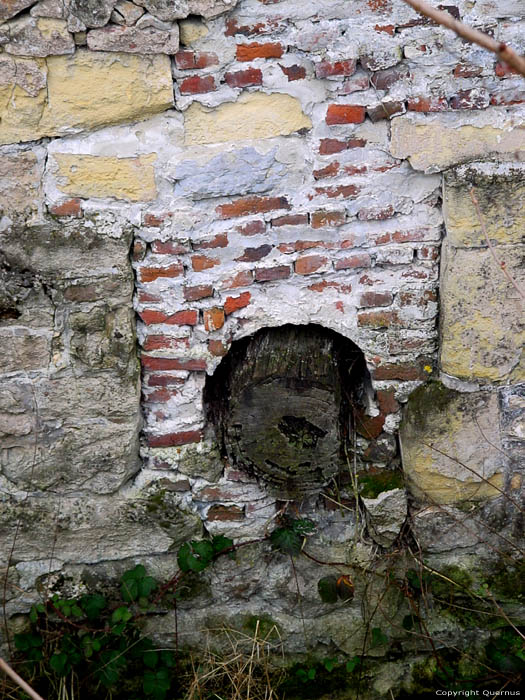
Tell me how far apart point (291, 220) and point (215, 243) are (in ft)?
0.82

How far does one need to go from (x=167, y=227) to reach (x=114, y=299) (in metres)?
0.29

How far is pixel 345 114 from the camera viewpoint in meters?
2.21

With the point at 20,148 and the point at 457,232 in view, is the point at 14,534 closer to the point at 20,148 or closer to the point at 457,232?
the point at 20,148

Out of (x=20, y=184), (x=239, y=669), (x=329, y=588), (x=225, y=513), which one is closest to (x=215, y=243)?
(x=20, y=184)

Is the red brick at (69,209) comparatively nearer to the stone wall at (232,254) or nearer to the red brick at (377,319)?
the stone wall at (232,254)

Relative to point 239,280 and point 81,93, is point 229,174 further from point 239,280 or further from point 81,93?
point 81,93

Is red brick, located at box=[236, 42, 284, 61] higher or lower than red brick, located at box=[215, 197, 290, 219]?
higher

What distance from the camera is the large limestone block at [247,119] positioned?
2.18m

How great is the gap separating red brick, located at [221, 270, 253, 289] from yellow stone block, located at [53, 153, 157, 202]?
37cm

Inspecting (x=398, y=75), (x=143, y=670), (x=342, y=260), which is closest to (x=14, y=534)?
(x=143, y=670)

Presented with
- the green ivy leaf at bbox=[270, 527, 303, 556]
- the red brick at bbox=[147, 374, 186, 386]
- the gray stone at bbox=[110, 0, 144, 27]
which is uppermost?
the gray stone at bbox=[110, 0, 144, 27]

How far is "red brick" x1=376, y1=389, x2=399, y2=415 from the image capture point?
8.52 ft

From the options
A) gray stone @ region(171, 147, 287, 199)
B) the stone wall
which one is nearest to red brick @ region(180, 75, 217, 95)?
the stone wall

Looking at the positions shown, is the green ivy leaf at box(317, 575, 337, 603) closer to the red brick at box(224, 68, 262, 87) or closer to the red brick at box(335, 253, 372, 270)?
the red brick at box(335, 253, 372, 270)
